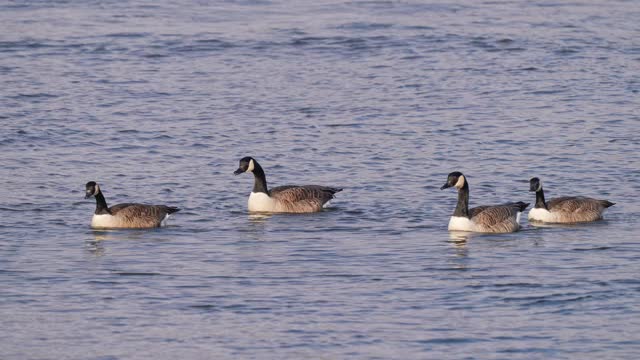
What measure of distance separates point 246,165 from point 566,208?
498cm

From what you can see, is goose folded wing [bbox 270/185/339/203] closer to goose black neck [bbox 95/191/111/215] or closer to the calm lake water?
the calm lake water

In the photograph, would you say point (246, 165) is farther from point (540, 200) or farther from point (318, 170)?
point (540, 200)

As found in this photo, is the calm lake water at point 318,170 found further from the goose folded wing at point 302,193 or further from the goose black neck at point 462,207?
the goose black neck at point 462,207

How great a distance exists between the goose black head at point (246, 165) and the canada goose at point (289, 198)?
25 cm

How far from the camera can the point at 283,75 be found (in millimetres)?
33781

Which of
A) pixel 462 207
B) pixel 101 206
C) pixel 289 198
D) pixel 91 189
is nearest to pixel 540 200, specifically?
pixel 462 207

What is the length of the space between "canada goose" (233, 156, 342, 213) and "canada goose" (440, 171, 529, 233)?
7.16 ft

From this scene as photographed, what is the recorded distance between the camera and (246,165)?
901 inches

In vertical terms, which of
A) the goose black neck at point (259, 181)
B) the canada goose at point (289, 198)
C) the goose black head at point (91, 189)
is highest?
the goose black head at point (91, 189)

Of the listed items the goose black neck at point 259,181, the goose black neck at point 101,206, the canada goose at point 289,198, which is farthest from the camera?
the goose black neck at point 259,181

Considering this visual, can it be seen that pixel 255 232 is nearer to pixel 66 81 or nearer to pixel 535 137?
pixel 535 137

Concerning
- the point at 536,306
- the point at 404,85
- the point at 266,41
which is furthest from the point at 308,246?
the point at 266,41

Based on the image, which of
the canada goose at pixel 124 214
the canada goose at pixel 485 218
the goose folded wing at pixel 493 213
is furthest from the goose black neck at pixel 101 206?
the goose folded wing at pixel 493 213

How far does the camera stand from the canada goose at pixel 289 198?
72.7ft
